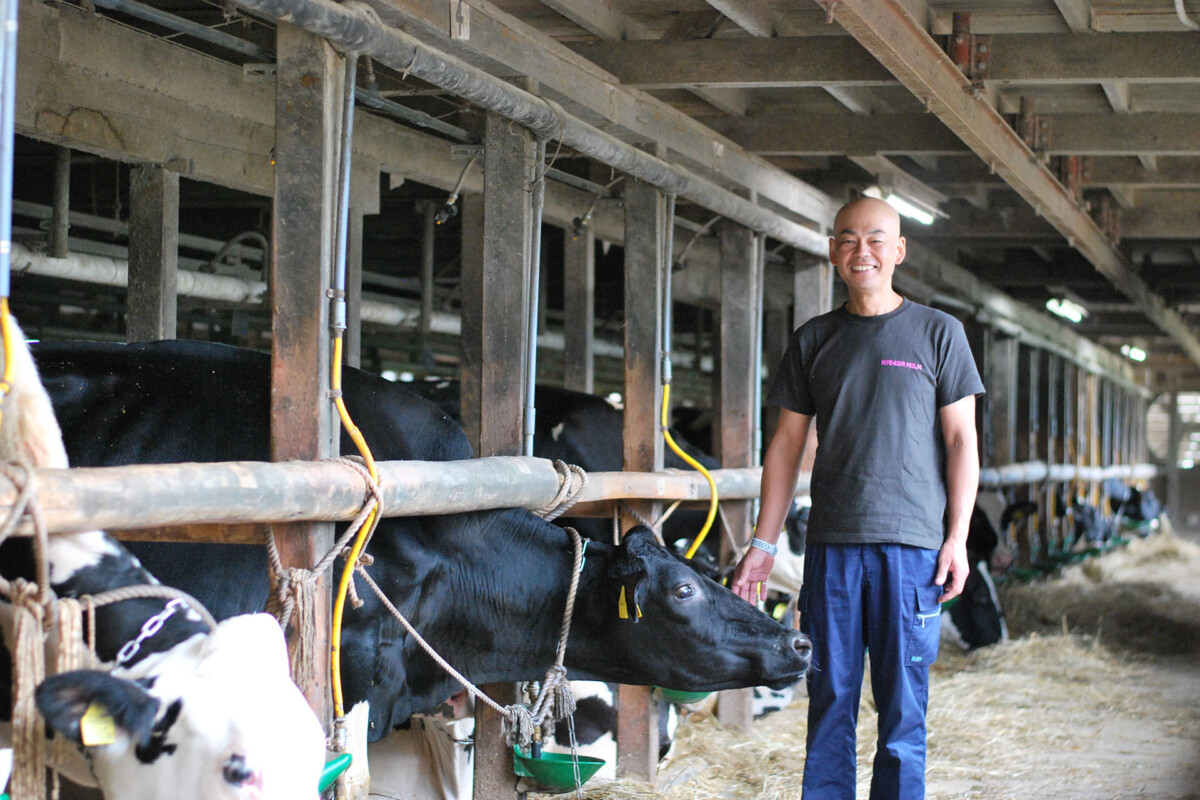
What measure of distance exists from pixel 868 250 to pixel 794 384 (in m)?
0.49

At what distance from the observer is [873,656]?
3602mm

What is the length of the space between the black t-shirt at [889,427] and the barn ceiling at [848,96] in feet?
3.07

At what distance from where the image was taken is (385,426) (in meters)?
3.83

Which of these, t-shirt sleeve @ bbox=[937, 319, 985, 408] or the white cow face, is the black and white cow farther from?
t-shirt sleeve @ bbox=[937, 319, 985, 408]

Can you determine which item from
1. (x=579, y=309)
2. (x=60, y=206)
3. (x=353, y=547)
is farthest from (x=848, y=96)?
(x=353, y=547)

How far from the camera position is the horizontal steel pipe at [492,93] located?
2764 mm

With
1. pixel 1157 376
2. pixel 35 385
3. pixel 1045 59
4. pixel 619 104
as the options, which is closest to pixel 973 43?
pixel 1045 59

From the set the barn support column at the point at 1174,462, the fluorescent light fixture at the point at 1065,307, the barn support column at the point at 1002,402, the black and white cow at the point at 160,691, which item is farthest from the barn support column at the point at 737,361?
the barn support column at the point at 1174,462

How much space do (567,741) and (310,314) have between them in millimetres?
2432

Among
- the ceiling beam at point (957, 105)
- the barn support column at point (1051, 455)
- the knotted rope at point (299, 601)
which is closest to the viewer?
the knotted rope at point (299, 601)

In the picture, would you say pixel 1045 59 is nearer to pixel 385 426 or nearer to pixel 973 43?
pixel 973 43

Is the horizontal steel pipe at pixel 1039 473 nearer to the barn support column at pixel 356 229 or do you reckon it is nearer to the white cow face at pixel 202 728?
the barn support column at pixel 356 229

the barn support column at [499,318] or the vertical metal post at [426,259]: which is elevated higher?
the vertical metal post at [426,259]

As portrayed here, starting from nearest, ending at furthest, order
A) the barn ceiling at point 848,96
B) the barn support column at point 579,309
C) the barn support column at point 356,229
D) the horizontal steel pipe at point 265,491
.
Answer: the horizontal steel pipe at point 265,491 → the barn ceiling at point 848,96 → the barn support column at point 356,229 → the barn support column at point 579,309
